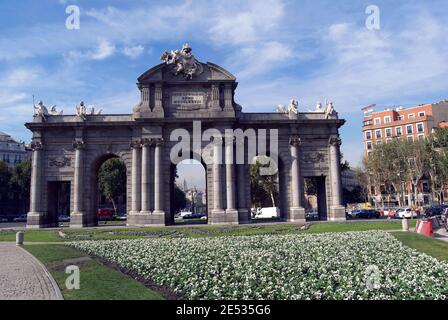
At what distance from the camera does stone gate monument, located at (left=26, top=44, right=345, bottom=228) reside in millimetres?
44906

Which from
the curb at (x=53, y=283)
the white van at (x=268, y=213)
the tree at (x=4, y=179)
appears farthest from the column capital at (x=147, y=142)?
the tree at (x=4, y=179)

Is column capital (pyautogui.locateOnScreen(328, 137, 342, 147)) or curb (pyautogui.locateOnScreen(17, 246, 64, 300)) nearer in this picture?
curb (pyautogui.locateOnScreen(17, 246, 64, 300))

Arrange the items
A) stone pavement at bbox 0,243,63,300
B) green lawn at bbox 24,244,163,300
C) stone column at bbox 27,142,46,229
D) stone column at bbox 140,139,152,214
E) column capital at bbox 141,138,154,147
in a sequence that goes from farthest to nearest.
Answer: column capital at bbox 141,138,154,147 < stone column at bbox 27,142,46,229 < stone column at bbox 140,139,152,214 < stone pavement at bbox 0,243,63,300 < green lawn at bbox 24,244,163,300

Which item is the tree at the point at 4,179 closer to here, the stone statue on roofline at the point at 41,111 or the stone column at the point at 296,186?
the stone statue on roofline at the point at 41,111

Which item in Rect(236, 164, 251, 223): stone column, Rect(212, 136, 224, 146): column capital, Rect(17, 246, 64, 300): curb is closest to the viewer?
Rect(17, 246, 64, 300): curb

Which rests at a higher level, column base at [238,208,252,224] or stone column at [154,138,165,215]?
stone column at [154,138,165,215]

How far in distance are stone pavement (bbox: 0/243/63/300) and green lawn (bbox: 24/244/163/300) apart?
308mm

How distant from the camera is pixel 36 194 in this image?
150 ft

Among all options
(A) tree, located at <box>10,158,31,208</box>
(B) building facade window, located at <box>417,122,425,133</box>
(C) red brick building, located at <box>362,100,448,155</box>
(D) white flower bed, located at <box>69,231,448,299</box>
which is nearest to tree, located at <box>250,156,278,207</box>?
(C) red brick building, located at <box>362,100,448,155</box>

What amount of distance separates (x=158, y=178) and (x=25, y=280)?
2977cm

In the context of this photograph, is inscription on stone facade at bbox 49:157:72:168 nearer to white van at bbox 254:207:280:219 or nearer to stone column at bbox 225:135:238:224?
stone column at bbox 225:135:238:224

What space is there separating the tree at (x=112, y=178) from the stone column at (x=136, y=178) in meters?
37.6

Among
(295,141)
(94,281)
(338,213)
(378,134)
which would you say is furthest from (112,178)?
(378,134)
